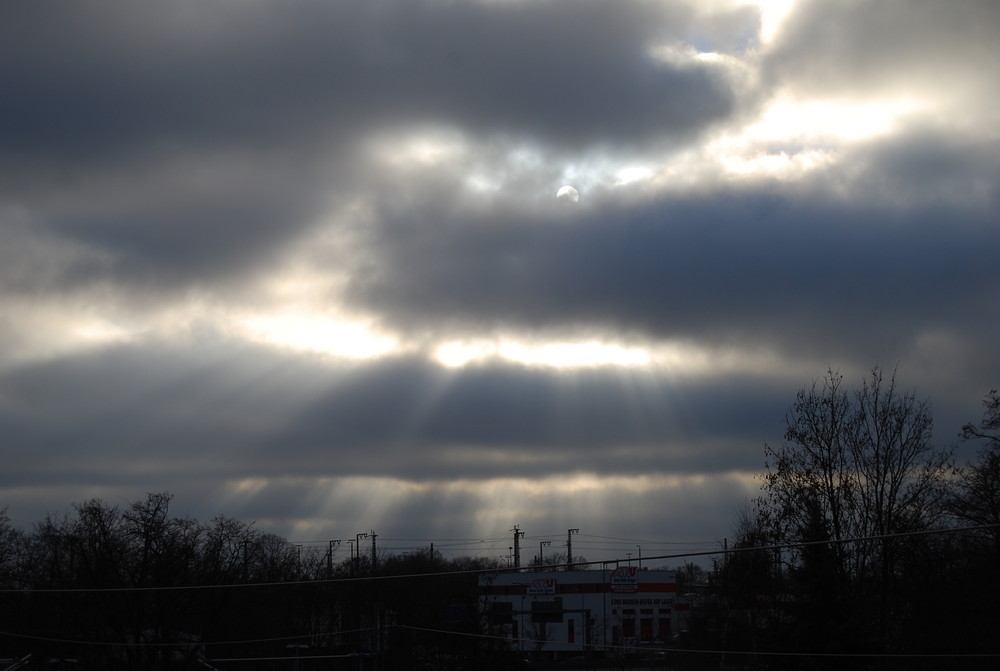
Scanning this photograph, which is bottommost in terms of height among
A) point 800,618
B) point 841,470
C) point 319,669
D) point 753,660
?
point 319,669

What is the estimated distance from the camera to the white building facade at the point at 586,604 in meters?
75.1

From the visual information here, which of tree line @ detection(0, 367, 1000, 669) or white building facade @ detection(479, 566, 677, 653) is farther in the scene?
white building facade @ detection(479, 566, 677, 653)

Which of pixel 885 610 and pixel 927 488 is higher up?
pixel 927 488

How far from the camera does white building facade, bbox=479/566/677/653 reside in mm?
75062

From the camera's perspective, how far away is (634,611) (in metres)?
78.8

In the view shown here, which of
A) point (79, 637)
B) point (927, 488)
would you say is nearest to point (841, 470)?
point (927, 488)

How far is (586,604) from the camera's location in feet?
277

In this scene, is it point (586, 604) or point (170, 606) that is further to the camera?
point (586, 604)

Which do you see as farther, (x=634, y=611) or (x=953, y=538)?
(x=634, y=611)

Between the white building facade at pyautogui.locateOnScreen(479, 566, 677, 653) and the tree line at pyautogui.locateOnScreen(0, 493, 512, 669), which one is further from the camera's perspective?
the white building facade at pyautogui.locateOnScreen(479, 566, 677, 653)

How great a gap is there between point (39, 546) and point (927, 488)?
59.2 meters

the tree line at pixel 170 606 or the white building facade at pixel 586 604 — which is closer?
the tree line at pixel 170 606

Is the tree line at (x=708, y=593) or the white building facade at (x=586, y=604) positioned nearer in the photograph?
the tree line at (x=708, y=593)

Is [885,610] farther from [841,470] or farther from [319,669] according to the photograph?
[319,669]
